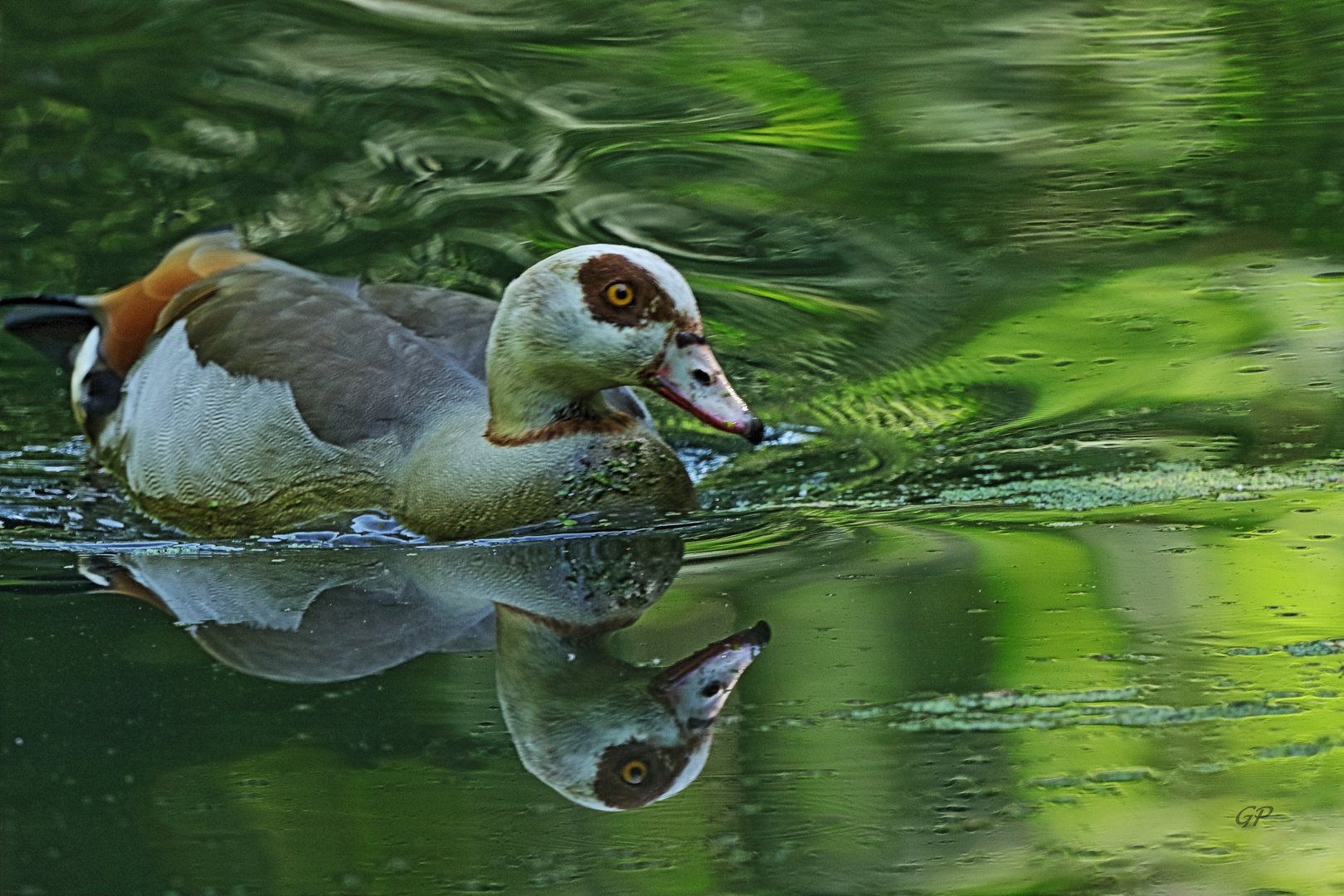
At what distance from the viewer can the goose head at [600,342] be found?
18.2ft

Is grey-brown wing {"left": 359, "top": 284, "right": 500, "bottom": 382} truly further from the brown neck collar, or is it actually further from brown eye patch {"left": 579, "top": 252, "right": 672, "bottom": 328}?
brown eye patch {"left": 579, "top": 252, "right": 672, "bottom": 328}

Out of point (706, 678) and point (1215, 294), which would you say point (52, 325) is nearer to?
point (706, 678)

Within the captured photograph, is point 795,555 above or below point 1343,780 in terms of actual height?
below

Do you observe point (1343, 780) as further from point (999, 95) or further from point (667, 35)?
point (667, 35)

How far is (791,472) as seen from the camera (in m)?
6.46

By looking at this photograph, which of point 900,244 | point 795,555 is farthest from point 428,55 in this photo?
point 795,555

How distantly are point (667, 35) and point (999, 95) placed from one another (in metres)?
2.20

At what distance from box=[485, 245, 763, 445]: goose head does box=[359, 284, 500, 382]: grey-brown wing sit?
15.4 inches

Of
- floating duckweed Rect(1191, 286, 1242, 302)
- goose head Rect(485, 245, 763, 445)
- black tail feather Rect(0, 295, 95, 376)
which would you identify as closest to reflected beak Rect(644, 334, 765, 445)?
goose head Rect(485, 245, 763, 445)

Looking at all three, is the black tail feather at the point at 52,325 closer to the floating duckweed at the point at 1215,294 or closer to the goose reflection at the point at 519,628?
the goose reflection at the point at 519,628

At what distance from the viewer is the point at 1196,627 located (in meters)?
4.54

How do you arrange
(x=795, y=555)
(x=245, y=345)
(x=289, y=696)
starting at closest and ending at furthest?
(x=289, y=696)
(x=795, y=555)
(x=245, y=345)

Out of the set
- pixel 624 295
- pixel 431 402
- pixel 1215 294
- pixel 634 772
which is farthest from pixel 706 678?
pixel 1215 294

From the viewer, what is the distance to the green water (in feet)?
11.9
